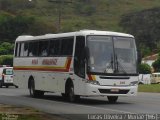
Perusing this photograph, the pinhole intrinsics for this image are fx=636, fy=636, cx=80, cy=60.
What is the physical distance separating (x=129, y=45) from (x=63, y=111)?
5.89 meters

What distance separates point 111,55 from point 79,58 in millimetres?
1368

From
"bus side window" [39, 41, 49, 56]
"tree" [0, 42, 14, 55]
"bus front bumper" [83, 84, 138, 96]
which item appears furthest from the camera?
"tree" [0, 42, 14, 55]

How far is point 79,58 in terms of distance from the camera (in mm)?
26594

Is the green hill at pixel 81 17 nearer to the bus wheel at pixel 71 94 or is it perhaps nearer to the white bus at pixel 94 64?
the white bus at pixel 94 64

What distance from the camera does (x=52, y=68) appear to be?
97.5 feet

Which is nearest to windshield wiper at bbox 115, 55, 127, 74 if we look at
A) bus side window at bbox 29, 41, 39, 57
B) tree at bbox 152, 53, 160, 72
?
bus side window at bbox 29, 41, 39, 57

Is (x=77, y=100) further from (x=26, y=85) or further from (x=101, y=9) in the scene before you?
(x=101, y=9)

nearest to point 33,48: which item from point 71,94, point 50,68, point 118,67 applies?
point 50,68

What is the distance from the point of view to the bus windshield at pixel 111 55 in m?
26.0

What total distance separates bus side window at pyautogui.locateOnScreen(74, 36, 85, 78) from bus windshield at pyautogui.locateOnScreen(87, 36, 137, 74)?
0.35m

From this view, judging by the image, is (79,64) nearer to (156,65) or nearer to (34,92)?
(34,92)

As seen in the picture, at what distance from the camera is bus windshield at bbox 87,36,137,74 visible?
26.0 meters

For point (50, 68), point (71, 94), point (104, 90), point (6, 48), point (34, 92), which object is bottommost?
point (34, 92)

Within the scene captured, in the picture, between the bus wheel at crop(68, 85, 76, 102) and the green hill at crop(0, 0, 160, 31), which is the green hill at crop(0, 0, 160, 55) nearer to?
the green hill at crop(0, 0, 160, 31)
